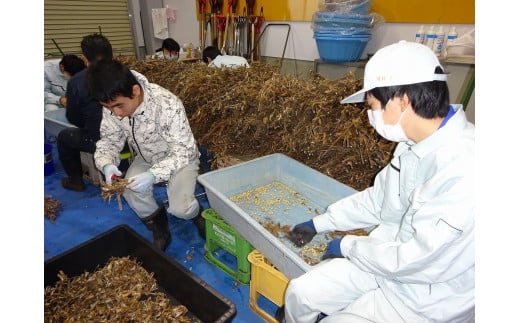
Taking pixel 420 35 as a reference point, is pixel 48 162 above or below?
below

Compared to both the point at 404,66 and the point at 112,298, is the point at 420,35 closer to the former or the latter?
the point at 404,66

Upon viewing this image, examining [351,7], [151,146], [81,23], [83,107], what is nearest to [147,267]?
[151,146]

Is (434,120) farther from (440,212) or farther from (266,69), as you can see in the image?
(266,69)

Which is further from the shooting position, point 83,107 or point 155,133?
point 83,107

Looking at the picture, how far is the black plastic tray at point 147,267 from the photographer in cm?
176

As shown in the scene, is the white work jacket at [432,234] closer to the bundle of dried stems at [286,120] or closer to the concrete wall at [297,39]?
the bundle of dried stems at [286,120]

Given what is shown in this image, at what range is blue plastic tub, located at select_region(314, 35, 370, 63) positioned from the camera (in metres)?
4.02

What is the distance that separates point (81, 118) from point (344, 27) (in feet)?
11.2

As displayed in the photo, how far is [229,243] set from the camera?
7.48 feet

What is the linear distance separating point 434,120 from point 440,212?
1.23 ft

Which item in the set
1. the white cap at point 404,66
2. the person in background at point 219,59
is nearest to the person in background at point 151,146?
the white cap at point 404,66

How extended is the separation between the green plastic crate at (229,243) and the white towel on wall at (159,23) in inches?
280

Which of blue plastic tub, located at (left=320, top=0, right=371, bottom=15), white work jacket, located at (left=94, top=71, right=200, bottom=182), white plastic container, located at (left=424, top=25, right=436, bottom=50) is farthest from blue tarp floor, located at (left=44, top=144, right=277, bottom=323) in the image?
white plastic container, located at (left=424, top=25, right=436, bottom=50)

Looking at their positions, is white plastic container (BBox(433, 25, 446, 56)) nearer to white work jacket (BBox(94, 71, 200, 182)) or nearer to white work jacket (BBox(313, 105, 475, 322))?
white work jacket (BBox(313, 105, 475, 322))
